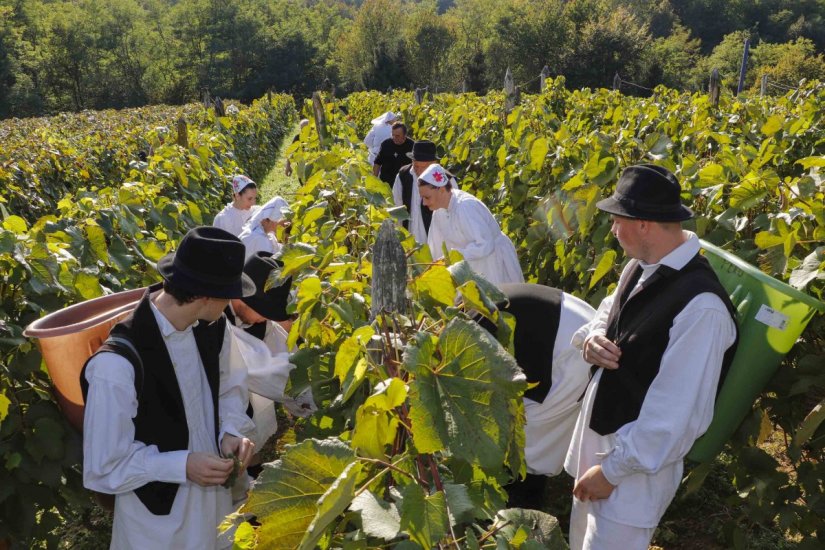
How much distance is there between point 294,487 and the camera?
4.62 feet

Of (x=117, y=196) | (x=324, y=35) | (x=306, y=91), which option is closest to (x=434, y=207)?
(x=117, y=196)

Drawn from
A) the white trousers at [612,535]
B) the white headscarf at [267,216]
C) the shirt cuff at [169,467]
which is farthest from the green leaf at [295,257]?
the white headscarf at [267,216]

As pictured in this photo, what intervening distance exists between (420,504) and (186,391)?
46.0 inches

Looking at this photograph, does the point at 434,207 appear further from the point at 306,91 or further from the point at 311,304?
the point at 306,91

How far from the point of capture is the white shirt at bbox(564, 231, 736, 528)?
210 cm

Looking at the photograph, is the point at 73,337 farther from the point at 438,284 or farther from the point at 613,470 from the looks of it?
the point at 613,470

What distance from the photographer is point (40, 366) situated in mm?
2732

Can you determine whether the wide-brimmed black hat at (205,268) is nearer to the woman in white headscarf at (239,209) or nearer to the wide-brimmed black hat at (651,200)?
the wide-brimmed black hat at (651,200)

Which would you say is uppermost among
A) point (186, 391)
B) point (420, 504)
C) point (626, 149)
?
point (420, 504)

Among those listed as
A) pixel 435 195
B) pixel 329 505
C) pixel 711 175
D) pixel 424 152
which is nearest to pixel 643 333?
pixel 329 505

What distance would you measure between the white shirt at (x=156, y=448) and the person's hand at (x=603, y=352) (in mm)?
1214

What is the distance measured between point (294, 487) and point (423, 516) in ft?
0.95

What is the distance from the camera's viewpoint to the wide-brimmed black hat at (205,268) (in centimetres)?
205

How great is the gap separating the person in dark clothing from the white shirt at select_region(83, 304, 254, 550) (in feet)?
20.1
